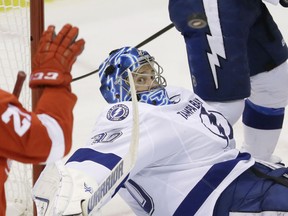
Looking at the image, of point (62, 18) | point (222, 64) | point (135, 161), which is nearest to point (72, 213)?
point (135, 161)

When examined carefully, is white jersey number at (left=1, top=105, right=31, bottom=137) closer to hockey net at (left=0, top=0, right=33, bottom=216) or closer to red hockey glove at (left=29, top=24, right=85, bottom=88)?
red hockey glove at (left=29, top=24, right=85, bottom=88)

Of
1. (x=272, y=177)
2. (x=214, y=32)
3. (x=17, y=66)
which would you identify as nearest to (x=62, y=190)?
(x=272, y=177)

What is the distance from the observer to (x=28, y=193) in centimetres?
251

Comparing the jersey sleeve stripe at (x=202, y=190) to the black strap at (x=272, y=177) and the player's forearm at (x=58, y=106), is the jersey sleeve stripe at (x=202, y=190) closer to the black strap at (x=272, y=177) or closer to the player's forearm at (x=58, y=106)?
the black strap at (x=272, y=177)

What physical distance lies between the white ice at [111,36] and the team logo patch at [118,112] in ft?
3.61

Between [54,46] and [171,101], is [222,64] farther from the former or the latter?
[54,46]

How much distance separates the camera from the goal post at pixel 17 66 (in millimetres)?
2436

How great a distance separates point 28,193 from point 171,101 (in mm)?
675

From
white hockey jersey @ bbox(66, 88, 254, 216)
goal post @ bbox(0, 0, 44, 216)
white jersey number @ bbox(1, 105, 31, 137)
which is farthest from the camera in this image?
goal post @ bbox(0, 0, 44, 216)

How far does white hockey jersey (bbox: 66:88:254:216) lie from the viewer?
1862 mm

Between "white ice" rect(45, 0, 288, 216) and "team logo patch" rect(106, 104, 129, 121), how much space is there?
110 centimetres

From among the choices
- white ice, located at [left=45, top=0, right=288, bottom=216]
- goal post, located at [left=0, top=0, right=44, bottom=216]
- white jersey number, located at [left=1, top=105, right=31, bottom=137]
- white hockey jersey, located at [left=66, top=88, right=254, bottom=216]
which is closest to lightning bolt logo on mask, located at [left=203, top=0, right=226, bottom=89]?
white hockey jersey, located at [left=66, top=88, right=254, bottom=216]

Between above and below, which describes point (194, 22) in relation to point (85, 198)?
above

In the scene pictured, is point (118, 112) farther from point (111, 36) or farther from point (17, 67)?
point (111, 36)
